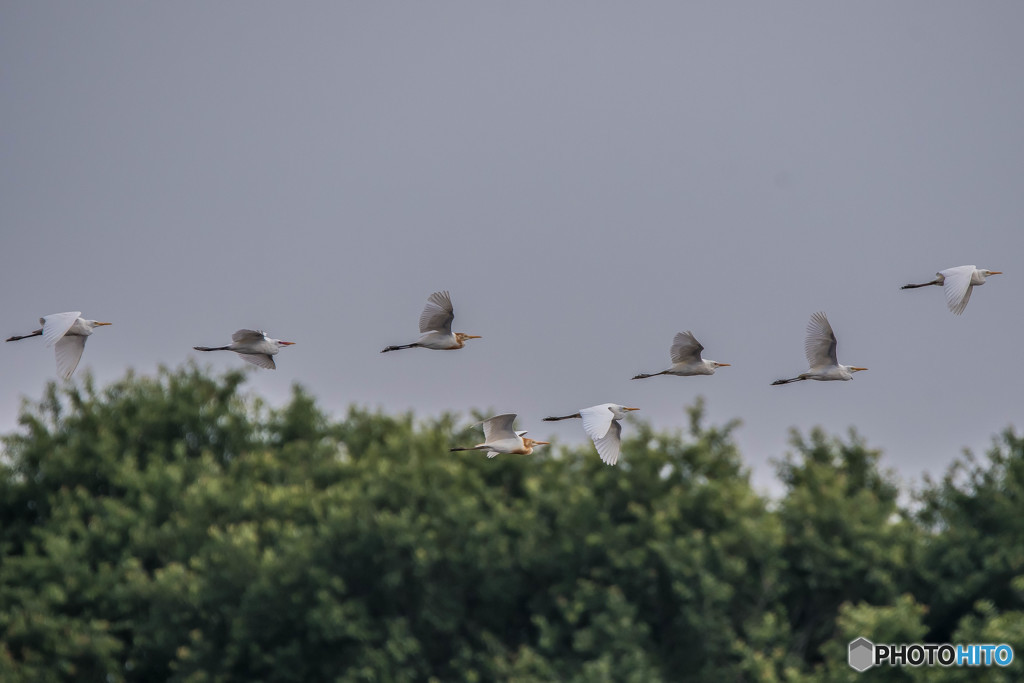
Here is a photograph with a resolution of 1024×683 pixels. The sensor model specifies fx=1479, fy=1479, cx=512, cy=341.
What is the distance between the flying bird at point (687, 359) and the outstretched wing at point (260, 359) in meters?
5.10

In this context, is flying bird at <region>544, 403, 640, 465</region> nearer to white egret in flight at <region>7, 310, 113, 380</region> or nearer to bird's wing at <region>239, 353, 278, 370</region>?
bird's wing at <region>239, 353, 278, 370</region>

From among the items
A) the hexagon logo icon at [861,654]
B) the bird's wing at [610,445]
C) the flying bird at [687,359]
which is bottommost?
the hexagon logo icon at [861,654]

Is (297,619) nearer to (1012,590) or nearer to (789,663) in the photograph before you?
(789,663)

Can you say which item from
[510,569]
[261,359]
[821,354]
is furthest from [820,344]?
[510,569]

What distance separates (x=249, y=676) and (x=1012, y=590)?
60.8ft

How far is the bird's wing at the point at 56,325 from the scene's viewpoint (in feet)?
53.7

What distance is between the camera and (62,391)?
Result: 140 feet

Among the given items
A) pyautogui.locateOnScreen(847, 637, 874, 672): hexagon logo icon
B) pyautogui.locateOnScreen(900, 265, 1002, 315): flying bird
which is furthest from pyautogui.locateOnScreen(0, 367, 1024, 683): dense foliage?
pyautogui.locateOnScreen(900, 265, 1002, 315): flying bird

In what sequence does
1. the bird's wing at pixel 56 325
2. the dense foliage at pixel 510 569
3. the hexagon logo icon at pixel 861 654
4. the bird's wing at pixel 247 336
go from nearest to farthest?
the bird's wing at pixel 56 325 → the bird's wing at pixel 247 336 → the hexagon logo icon at pixel 861 654 → the dense foliage at pixel 510 569

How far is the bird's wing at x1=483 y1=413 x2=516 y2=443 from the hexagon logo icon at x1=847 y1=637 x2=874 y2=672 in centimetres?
1436

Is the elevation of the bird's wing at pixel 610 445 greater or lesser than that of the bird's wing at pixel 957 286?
lesser

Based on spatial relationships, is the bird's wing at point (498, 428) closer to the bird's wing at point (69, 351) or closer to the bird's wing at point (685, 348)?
the bird's wing at point (685, 348)

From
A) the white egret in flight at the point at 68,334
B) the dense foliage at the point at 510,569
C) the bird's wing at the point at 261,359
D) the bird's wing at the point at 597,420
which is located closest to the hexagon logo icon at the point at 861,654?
the dense foliage at the point at 510,569

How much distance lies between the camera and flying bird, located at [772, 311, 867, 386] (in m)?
19.5
